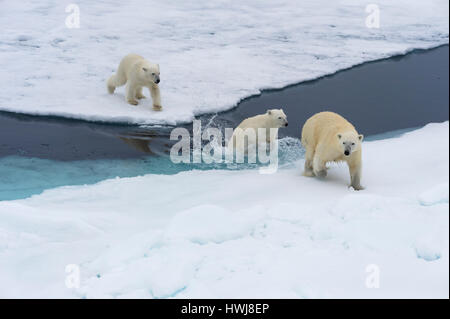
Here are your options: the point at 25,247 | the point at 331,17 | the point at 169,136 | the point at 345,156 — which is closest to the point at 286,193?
the point at 345,156

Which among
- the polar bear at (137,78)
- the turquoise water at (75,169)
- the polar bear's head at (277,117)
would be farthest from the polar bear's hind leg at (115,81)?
the polar bear's head at (277,117)

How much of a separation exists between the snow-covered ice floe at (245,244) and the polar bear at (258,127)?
154 cm

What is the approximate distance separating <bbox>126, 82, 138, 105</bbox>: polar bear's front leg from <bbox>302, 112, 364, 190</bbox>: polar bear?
2.86m

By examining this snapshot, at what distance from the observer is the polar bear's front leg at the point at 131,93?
272 inches

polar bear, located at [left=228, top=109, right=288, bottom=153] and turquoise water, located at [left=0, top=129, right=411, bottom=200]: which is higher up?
polar bear, located at [left=228, top=109, right=288, bottom=153]

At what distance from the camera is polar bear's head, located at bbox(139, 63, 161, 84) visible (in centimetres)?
668

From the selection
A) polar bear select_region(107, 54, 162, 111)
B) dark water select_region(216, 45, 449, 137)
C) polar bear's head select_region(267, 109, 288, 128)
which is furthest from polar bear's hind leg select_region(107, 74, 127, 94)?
polar bear's head select_region(267, 109, 288, 128)

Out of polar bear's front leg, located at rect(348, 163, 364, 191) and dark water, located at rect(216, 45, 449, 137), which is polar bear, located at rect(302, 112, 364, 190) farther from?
dark water, located at rect(216, 45, 449, 137)

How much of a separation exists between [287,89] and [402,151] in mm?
3217

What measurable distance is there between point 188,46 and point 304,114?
11.5 feet

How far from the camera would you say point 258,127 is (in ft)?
19.2

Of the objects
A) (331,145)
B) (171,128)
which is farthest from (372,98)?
(331,145)
